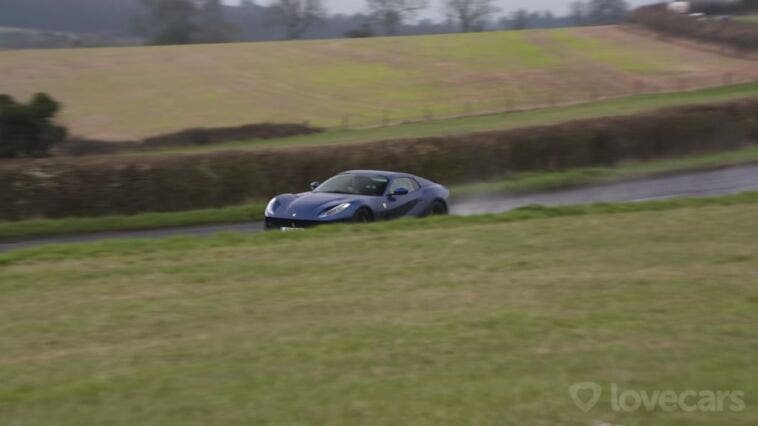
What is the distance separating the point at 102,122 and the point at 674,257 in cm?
3364

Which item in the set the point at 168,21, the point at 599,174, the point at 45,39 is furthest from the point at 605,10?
the point at 599,174

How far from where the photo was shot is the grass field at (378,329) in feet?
21.0

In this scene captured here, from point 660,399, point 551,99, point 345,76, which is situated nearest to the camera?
point 660,399

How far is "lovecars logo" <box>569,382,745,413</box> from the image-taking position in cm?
623

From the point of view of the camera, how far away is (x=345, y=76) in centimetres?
5650

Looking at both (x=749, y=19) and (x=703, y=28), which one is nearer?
(x=703, y=28)

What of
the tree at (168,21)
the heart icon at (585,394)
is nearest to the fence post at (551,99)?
the tree at (168,21)

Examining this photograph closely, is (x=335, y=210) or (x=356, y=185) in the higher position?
(x=356, y=185)

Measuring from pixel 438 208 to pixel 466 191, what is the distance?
7879 millimetres

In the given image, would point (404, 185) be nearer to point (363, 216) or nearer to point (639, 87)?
point (363, 216)

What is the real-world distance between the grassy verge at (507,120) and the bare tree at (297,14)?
193 feet

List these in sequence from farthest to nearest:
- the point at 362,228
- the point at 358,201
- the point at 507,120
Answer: the point at 507,120 < the point at 358,201 < the point at 362,228

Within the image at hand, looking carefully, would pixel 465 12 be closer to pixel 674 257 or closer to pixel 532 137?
pixel 532 137

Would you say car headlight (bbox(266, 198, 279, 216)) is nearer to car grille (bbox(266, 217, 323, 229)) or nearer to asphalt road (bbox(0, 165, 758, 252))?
car grille (bbox(266, 217, 323, 229))
